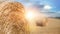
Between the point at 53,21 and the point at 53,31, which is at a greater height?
the point at 53,21

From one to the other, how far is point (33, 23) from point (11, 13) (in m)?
0.36

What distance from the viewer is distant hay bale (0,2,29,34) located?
160 cm

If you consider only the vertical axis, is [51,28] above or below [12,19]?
below

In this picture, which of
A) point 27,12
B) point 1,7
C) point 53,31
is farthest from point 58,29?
point 1,7

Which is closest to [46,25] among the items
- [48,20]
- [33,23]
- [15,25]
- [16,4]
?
[48,20]

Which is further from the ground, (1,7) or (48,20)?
(1,7)

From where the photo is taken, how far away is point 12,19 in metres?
1.63

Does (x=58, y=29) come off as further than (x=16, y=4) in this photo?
Answer: No

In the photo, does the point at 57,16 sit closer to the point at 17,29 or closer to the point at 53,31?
the point at 53,31

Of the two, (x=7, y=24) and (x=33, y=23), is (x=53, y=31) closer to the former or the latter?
(x=33, y=23)

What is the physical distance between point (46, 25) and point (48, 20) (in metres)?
0.08

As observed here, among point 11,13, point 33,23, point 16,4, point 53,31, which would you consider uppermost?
point 16,4

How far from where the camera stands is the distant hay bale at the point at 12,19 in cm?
160

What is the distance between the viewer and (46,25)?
1.58 metres
